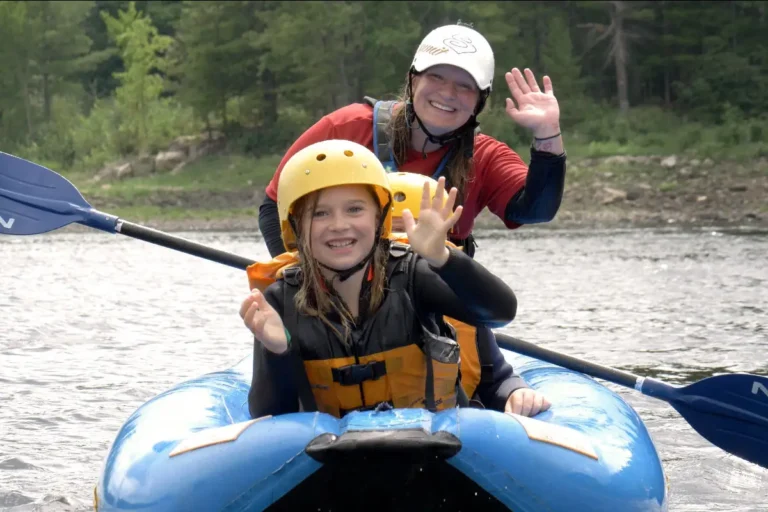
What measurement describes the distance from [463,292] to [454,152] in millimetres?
1184

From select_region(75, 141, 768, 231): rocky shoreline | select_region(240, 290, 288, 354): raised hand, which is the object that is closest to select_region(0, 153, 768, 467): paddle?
select_region(240, 290, 288, 354): raised hand

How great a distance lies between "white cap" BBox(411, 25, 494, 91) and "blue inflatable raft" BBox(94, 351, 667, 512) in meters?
1.45

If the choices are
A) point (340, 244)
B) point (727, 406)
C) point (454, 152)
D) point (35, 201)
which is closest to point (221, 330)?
point (35, 201)

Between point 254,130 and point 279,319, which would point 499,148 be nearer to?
point 279,319

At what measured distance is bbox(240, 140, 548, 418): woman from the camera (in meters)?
3.37

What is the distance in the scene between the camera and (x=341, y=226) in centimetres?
336

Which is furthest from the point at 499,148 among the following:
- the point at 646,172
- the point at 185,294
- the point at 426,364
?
the point at 646,172

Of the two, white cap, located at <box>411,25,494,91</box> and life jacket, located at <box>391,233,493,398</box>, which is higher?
white cap, located at <box>411,25,494,91</box>

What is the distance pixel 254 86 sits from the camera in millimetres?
34406

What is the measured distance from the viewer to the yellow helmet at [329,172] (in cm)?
336

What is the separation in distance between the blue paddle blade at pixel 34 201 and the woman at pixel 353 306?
2.41 meters

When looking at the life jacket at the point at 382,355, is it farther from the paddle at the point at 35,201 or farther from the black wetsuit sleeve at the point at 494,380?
the paddle at the point at 35,201

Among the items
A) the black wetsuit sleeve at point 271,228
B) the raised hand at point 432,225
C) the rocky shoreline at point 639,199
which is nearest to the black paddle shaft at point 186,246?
the black wetsuit sleeve at point 271,228

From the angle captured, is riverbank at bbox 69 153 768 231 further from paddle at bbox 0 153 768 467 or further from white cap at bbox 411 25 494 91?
white cap at bbox 411 25 494 91
